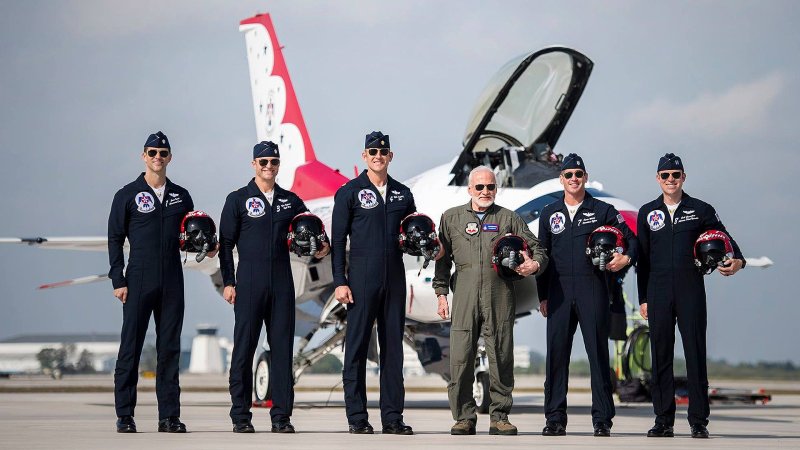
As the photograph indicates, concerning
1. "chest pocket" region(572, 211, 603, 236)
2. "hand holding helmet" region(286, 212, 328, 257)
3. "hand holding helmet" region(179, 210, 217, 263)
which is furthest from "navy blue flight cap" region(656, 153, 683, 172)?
"hand holding helmet" region(179, 210, 217, 263)

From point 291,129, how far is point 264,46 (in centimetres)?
212

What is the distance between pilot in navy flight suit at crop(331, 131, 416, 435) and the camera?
31.5 feet

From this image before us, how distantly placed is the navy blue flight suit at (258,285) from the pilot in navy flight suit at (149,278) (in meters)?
0.46

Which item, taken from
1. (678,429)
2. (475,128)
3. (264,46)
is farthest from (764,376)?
(678,429)

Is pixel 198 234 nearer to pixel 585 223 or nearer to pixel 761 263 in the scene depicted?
pixel 585 223

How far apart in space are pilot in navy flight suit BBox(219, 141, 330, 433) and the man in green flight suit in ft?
3.98

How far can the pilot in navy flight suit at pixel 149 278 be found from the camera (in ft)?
31.3

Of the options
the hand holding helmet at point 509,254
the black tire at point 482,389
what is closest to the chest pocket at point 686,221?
the hand holding helmet at point 509,254

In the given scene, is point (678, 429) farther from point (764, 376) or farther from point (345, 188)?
point (764, 376)

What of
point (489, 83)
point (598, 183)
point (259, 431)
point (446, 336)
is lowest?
point (259, 431)

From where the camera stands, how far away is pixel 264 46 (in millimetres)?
22594

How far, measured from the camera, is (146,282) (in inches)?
375

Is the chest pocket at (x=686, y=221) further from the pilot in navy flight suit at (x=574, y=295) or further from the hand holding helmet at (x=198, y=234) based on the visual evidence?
the hand holding helmet at (x=198, y=234)

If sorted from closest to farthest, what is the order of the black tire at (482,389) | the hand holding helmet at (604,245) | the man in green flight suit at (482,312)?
1. the hand holding helmet at (604,245)
2. the man in green flight suit at (482,312)
3. the black tire at (482,389)
